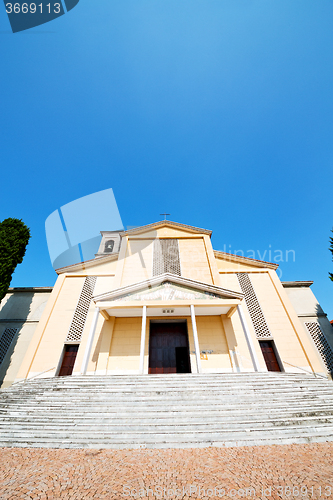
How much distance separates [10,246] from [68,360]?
7.76 metres

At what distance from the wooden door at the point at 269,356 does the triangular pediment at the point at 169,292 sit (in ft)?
11.1

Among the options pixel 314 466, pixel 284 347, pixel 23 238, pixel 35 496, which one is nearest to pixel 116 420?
pixel 35 496

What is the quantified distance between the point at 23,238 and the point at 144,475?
14572 millimetres

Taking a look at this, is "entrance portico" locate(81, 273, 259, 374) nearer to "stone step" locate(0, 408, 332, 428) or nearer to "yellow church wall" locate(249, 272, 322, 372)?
"yellow church wall" locate(249, 272, 322, 372)

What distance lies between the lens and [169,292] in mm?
10727

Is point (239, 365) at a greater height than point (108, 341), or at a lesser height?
lesser

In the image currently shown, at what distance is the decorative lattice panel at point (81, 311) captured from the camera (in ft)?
37.0

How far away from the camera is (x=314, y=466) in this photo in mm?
3227

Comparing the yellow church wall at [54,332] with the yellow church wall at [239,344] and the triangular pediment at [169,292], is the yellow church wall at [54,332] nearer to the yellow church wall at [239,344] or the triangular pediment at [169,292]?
the triangular pediment at [169,292]

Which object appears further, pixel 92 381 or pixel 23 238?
pixel 23 238

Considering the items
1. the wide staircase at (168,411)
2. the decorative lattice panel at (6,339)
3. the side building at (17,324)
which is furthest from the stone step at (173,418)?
the decorative lattice panel at (6,339)

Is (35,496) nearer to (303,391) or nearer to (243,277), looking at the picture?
(303,391)

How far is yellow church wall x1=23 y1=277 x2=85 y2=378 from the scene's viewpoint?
10258 mm

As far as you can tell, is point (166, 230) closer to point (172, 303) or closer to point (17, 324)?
point (172, 303)
